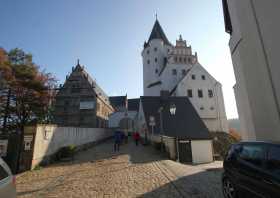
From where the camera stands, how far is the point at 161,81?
4512 centimetres

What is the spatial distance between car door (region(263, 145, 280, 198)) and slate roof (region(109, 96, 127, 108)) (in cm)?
5548

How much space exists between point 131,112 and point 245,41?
146ft

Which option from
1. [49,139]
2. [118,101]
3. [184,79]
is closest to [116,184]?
[49,139]

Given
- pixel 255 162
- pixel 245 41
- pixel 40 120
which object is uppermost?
pixel 245 41

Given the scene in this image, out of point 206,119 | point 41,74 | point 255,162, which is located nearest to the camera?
point 255,162

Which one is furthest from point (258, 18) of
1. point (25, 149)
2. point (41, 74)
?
point (41, 74)

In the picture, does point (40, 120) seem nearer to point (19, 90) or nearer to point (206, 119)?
point (19, 90)

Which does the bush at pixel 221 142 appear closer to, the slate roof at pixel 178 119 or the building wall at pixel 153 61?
the slate roof at pixel 178 119

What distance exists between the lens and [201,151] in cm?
1553

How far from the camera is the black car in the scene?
3.17 metres

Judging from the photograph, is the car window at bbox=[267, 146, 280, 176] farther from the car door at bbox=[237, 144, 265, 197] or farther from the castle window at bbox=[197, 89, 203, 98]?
the castle window at bbox=[197, 89, 203, 98]

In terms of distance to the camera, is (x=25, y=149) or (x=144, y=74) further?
(x=144, y=74)

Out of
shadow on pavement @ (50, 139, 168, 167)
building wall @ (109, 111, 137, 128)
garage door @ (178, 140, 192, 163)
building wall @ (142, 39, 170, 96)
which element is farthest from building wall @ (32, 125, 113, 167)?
building wall @ (142, 39, 170, 96)

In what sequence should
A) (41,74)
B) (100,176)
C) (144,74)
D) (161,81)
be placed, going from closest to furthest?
1. (100,176)
2. (41,74)
3. (161,81)
4. (144,74)
